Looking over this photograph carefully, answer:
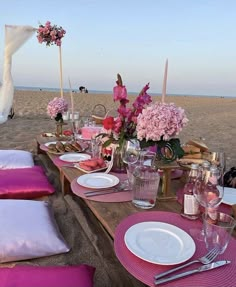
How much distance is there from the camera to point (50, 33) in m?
2.82

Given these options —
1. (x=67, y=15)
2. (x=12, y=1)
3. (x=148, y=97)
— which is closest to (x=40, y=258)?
(x=148, y=97)

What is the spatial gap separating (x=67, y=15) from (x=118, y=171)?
8045mm

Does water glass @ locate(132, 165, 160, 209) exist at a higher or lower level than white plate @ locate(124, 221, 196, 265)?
higher

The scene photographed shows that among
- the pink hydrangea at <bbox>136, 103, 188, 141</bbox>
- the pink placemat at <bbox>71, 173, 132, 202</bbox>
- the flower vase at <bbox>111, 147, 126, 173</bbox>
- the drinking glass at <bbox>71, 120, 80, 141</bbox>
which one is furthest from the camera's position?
the drinking glass at <bbox>71, 120, 80, 141</bbox>

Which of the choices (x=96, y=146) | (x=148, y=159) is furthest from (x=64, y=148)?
(x=148, y=159)

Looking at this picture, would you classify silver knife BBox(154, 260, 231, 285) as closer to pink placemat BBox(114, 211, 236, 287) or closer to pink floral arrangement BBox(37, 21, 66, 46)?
pink placemat BBox(114, 211, 236, 287)

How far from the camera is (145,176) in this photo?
127 cm

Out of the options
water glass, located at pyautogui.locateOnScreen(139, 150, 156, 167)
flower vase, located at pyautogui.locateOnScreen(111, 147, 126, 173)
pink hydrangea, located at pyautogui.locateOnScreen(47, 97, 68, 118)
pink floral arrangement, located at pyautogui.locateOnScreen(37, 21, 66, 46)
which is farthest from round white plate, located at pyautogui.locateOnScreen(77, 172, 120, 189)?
pink floral arrangement, located at pyautogui.locateOnScreen(37, 21, 66, 46)

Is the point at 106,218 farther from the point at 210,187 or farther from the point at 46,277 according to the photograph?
the point at 210,187

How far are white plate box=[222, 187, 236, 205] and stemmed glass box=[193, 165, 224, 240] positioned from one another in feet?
0.69

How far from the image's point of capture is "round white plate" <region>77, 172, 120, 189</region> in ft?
4.79

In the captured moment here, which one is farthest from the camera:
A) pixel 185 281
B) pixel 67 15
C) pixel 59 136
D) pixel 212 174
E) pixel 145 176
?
pixel 67 15

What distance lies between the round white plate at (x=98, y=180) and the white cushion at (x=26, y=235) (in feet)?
1.02

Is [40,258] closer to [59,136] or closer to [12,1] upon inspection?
[59,136]
